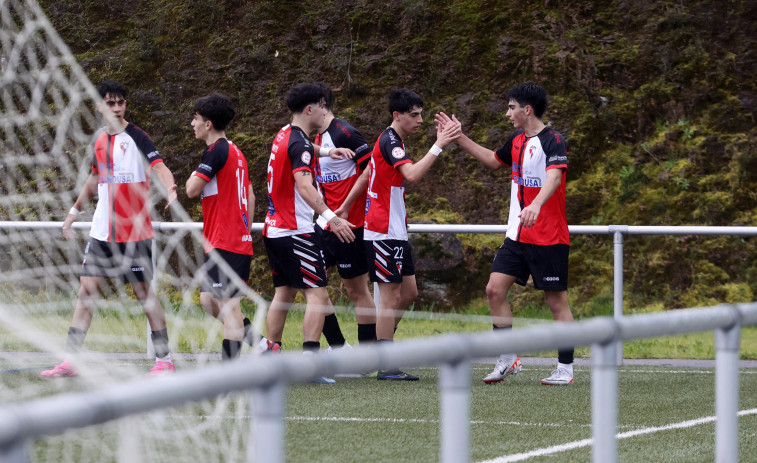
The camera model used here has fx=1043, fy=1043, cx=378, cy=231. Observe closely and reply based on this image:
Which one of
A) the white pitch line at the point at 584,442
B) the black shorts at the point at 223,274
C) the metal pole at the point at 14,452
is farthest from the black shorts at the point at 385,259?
the metal pole at the point at 14,452

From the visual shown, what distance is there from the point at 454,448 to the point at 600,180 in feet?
34.6

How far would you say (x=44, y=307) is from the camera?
551 centimetres

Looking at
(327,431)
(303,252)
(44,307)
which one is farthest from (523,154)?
(44,307)

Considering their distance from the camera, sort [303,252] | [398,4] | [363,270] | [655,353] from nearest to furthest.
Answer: [303,252] → [363,270] → [655,353] → [398,4]

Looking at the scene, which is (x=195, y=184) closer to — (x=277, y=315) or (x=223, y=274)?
(x=223, y=274)

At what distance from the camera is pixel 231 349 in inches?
248

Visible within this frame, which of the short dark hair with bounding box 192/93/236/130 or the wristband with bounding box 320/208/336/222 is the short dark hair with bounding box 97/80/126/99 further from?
the wristband with bounding box 320/208/336/222

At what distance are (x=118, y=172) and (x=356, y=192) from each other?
1.62 m

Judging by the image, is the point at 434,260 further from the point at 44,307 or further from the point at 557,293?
the point at 44,307

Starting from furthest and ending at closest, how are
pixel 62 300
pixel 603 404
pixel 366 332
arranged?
1. pixel 366 332
2. pixel 62 300
3. pixel 603 404

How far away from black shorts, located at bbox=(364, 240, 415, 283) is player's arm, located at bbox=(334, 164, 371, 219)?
322 mm

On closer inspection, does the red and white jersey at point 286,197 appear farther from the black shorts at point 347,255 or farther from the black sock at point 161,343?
the black sock at point 161,343

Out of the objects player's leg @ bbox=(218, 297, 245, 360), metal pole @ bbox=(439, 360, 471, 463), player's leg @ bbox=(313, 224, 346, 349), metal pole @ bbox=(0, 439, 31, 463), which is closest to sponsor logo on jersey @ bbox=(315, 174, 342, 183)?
player's leg @ bbox=(313, 224, 346, 349)

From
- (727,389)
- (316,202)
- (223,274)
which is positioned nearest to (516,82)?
(316,202)
